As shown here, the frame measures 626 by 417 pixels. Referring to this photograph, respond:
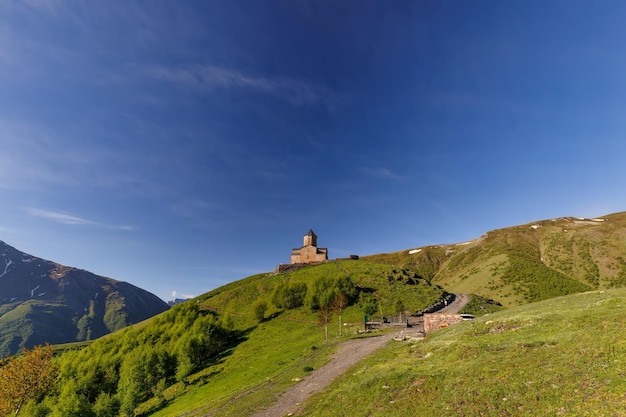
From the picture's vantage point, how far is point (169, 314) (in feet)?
291

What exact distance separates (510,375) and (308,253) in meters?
126

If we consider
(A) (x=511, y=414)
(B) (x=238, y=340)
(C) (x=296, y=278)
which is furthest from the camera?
(C) (x=296, y=278)

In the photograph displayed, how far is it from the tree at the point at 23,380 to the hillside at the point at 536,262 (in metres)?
107

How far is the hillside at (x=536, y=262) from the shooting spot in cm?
9250

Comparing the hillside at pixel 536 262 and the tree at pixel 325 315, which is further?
the hillside at pixel 536 262

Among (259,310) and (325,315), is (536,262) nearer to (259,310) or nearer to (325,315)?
(325,315)

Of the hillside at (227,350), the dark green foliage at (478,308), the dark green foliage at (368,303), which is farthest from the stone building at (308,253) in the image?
the dark green foliage at (478,308)

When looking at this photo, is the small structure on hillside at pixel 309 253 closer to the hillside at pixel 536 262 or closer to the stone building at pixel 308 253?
the stone building at pixel 308 253

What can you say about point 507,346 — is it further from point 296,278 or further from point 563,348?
point 296,278

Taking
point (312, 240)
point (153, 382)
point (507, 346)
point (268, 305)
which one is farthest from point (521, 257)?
point (153, 382)

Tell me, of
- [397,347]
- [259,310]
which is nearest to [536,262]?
[259,310]

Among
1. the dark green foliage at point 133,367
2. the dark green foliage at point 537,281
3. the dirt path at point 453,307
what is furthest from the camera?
the dark green foliage at point 537,281

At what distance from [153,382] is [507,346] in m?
59.7

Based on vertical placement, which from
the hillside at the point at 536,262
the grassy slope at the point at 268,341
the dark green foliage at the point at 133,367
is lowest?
the dark green foliage at the point at 133,367
